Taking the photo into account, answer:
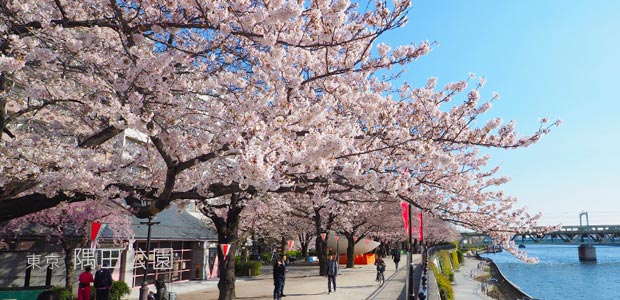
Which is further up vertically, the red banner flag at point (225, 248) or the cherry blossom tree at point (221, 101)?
the cherry blossom tree at point (221, 101)

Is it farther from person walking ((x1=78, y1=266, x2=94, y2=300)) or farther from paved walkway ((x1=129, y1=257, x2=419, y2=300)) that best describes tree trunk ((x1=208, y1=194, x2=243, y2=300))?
person walking ((x1=78, y1=266, x2=94, y2=300))

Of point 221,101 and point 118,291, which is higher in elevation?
point 221,101

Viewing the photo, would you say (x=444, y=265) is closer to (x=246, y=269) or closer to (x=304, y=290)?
(x=246, y=269)

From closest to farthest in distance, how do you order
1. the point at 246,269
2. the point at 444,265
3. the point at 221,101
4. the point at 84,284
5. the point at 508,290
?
the point at 221,101, the point at 84,284, the point at 246,269, the point at 508,290, the point at 444,265

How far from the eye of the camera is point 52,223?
16328 millimetres

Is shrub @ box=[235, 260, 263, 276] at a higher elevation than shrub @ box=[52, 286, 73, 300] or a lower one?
lower

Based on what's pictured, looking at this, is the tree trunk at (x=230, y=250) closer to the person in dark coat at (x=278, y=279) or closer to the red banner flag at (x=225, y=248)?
the red banner flag at (x=225, y=248)

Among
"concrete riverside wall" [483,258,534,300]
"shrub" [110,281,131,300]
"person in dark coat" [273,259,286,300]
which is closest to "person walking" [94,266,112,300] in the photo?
"shrub" [110,281,131,300]

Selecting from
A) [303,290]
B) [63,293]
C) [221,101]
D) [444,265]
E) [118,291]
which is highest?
[221,101]

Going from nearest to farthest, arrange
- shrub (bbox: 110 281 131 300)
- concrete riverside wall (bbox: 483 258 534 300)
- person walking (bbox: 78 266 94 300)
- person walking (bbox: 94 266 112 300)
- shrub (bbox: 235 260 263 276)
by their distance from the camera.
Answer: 1. person walking (bbox: 78 266 94 300)
2. person walking (bbox: 94 266 112 300)
3. shrub (bbox: 110 281 131 300)
4. shrub (bbox: 235 260 263 276)
5. concrete riverside wall (bbox: 483 258 534 300)

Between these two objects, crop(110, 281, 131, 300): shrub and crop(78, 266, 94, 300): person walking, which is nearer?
crop(78, 266, 94, 300): person walking

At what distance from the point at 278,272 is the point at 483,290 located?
2719 cm

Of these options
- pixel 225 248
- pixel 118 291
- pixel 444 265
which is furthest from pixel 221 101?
pixel 444 265

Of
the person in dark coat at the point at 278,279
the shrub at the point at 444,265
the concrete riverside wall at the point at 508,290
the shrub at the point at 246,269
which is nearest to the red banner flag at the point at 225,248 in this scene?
the person in dark coat at the point at 278,279
